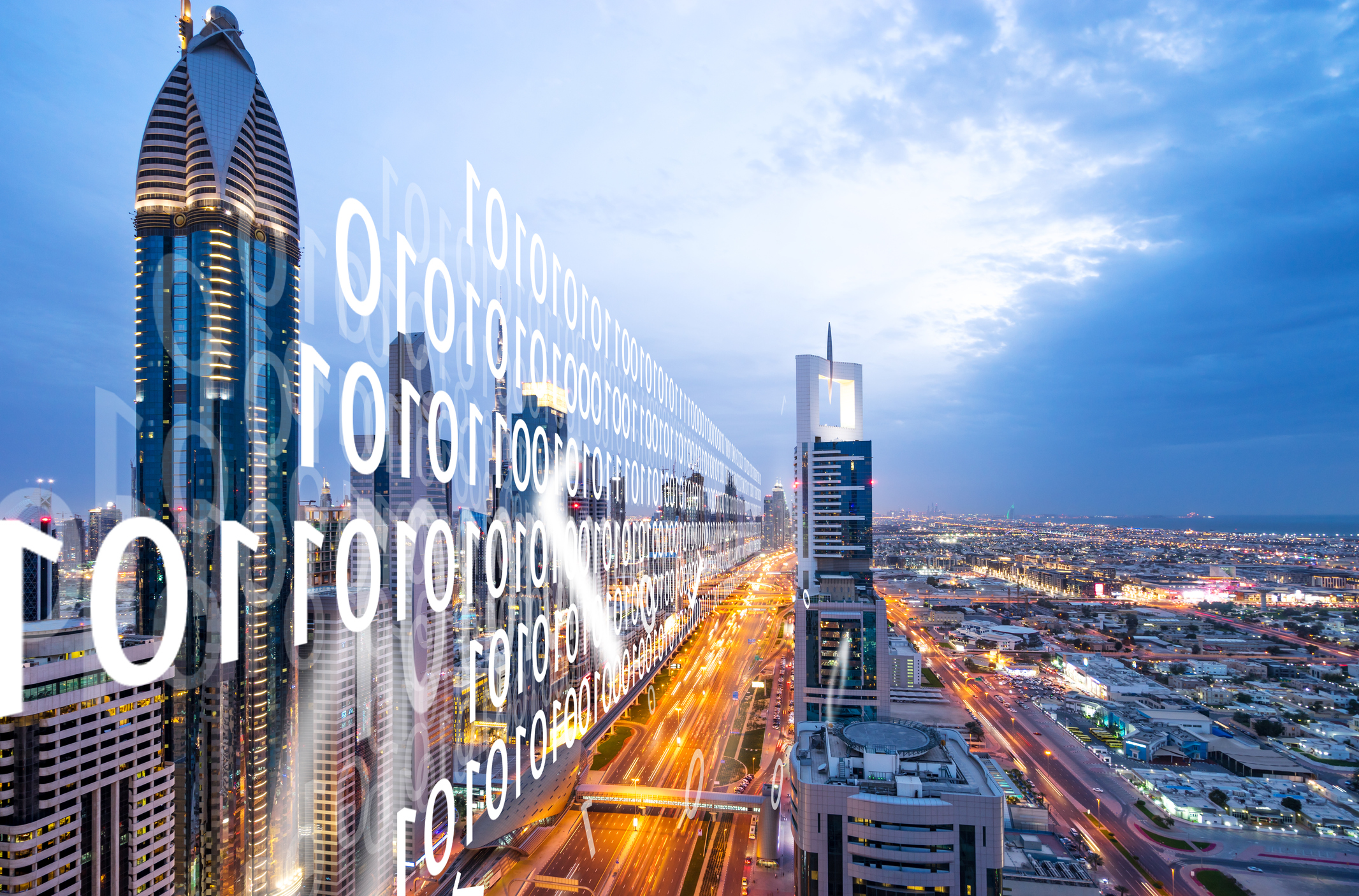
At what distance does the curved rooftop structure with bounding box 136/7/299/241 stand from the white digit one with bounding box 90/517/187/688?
1039 centimetres

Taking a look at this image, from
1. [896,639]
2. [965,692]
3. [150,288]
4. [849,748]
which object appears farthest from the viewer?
[896,639]

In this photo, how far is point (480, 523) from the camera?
569 inches

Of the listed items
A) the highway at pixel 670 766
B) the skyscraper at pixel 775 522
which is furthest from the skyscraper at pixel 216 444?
the skyscraper at pixel 775 522

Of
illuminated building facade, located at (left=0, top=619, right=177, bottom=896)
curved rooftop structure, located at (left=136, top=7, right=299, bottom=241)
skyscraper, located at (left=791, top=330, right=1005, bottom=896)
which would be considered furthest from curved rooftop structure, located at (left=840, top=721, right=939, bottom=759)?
curved rooftop structure, located at (left=136, top=7, right=299, bottom=241)

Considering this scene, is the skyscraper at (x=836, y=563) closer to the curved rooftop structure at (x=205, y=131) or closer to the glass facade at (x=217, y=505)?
the glass facade at (x=217, y=505)

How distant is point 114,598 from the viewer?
5371 mm

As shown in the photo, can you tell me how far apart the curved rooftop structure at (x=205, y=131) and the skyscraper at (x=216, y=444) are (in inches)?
1.0

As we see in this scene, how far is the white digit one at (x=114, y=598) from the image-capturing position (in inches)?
194

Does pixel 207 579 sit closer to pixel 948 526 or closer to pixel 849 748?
pixel 849 748

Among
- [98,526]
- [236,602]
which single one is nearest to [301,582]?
[98,526]

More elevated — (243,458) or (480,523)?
(243,458)

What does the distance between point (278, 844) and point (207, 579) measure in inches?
224

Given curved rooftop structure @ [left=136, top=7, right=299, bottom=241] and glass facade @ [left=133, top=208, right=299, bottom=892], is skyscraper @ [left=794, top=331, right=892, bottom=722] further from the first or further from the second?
curved rooftop structure @ [left=136, top=7, right=299, bottom=241]

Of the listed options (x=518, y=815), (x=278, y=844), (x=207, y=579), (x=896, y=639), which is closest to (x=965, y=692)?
(x=896, y=639)
